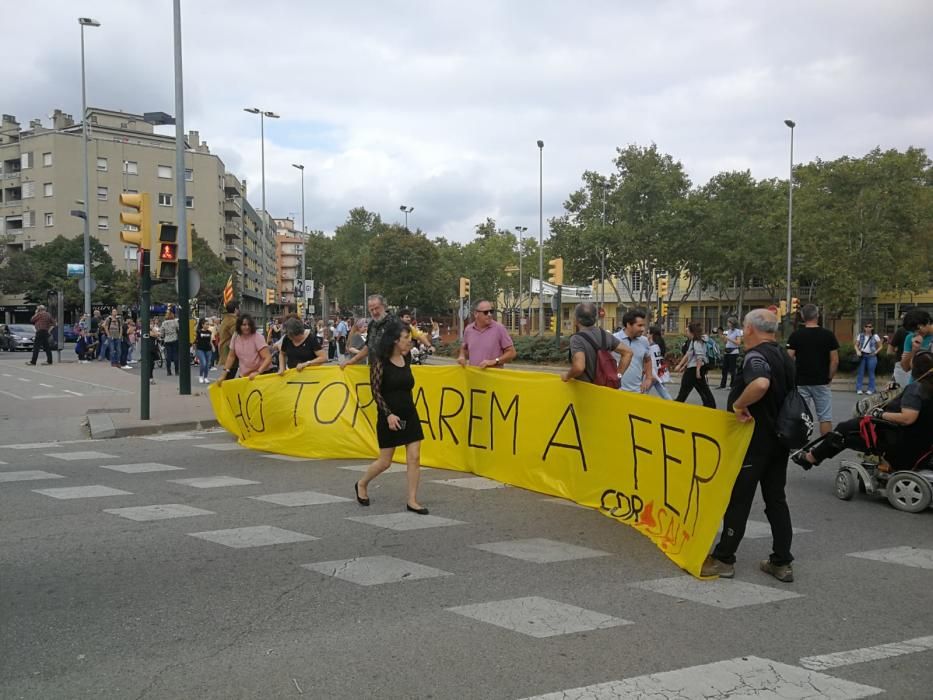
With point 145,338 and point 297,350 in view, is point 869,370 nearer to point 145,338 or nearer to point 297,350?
Result: point 297,350

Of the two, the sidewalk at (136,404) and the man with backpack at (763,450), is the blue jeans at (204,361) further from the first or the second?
the man with backpack at (763,450)

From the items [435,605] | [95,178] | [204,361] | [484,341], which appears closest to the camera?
[435,605]

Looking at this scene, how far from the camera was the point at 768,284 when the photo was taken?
62781 mm

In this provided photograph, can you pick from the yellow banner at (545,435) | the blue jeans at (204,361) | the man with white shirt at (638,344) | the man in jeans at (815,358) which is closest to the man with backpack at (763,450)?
the yellow banner at (545,435)

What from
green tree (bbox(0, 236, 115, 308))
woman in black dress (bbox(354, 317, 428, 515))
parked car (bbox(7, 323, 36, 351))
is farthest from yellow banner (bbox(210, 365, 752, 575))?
green tree (bbox(0, 236, 115, 308))

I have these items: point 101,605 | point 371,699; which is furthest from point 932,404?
point 101,605

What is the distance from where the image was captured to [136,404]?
15352mm

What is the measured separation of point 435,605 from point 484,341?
16.2ft

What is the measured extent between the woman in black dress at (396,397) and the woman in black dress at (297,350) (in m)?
3.66

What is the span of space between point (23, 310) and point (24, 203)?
32.5 ft

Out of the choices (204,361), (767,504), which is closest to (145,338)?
(204,361)

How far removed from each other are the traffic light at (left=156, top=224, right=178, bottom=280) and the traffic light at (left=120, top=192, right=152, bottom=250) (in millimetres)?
493

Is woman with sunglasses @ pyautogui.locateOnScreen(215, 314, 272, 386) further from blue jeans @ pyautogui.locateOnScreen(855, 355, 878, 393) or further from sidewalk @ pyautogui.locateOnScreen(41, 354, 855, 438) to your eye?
blue jeans @ pyautogui.locateOnScreen(855, 355, 878, 393)

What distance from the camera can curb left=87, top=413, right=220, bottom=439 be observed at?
470 inches
